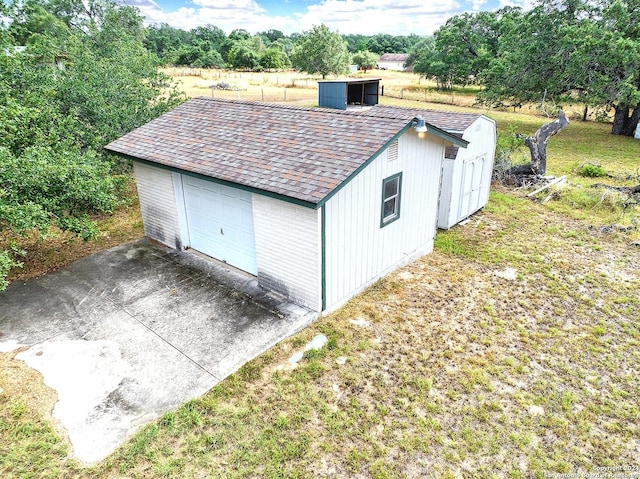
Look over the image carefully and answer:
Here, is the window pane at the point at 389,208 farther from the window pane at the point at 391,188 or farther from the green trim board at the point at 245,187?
the green trim board at the point at 245,187

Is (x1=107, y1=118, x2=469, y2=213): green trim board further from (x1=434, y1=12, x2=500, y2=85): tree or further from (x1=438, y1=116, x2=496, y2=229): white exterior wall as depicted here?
(x1=434, y1=12, x2=500, y2=85): tree

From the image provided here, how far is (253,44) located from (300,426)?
8619 centimetres

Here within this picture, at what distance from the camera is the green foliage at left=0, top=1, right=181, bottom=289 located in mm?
7316

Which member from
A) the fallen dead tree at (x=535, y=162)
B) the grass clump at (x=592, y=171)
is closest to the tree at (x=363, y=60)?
the grass clump at (x=592, y=171)

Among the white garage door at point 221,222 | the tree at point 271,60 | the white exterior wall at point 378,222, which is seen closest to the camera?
the white exterior wall at point 378,222

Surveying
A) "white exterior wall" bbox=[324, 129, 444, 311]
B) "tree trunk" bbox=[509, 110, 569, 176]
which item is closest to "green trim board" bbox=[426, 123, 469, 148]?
"white exterior wall" bbox=[324, 129, 444, 311]

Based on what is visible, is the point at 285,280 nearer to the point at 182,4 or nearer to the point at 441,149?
the point at 441,149

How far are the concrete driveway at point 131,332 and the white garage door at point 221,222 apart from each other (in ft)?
1.16

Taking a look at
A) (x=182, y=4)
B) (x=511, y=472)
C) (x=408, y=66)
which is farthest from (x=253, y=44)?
(x=511, y=472)

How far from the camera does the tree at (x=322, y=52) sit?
159ft

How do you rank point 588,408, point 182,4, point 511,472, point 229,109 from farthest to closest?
point 182,4
point 229,109
point 588,408
point 511,472

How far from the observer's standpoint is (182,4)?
120 metres

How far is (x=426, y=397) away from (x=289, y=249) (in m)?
3.30

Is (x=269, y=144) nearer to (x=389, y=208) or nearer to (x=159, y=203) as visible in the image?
(x=389, y=208)
